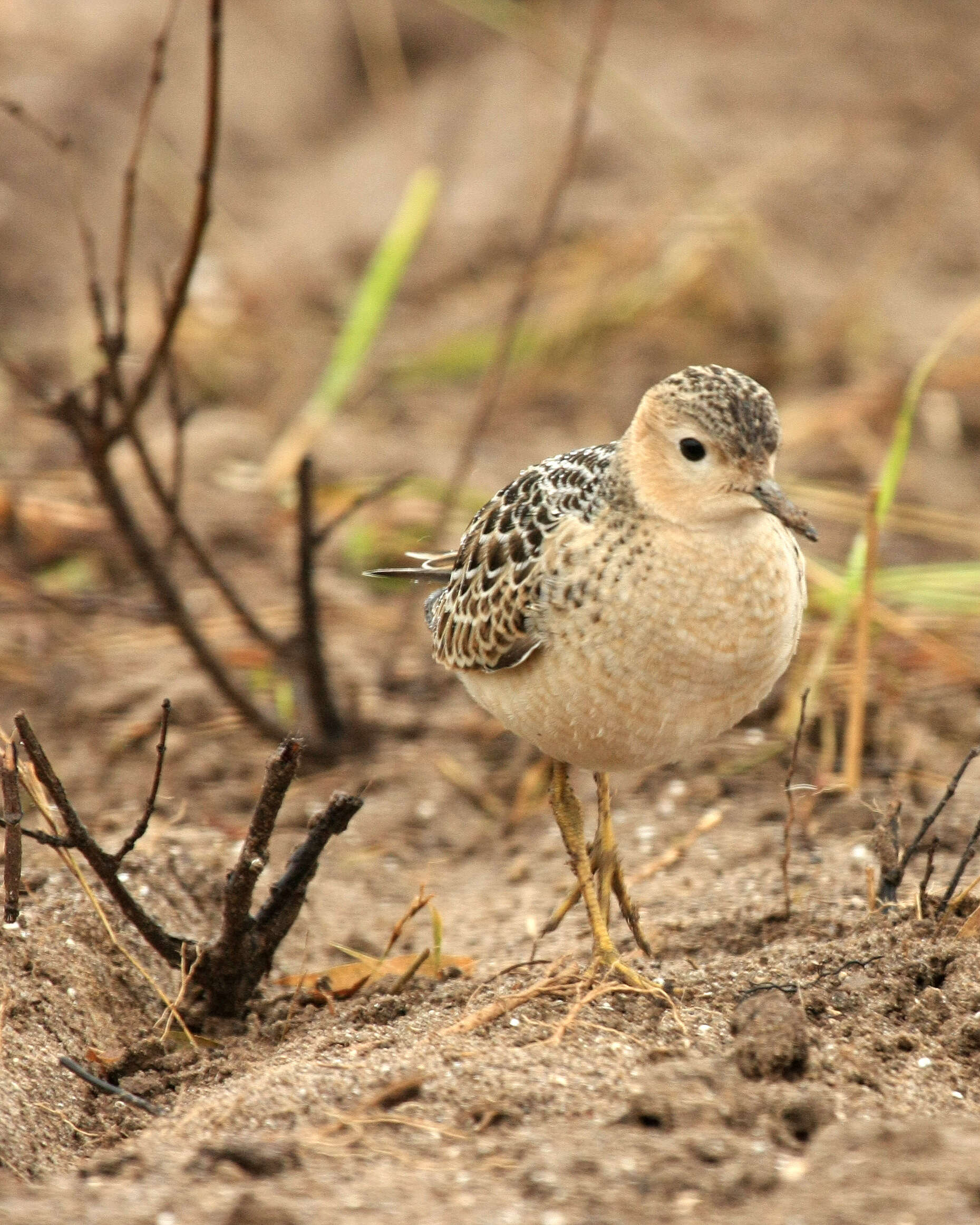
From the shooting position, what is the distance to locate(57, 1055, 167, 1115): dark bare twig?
3.50 metres

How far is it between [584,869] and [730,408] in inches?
53.4

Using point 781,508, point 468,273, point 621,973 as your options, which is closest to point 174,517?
point 621,973

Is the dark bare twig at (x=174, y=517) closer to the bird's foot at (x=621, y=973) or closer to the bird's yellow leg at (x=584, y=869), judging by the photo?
the bird's yellow leg at (x=584, y=869)

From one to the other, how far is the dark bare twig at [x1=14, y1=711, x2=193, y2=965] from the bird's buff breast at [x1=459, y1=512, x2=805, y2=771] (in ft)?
3.61

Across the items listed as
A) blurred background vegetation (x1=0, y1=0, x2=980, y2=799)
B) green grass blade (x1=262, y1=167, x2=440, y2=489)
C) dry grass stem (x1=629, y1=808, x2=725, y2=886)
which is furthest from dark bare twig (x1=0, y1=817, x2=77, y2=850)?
green grass blade (x1=262, y1=167, x2=440, y2=489)

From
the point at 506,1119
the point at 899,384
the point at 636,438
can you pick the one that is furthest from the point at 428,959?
the point at 899,384

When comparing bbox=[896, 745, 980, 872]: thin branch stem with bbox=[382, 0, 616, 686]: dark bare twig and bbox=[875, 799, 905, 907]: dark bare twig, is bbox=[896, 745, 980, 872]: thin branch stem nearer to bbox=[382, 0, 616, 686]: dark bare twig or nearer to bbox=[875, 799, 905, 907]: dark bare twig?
bbox=[875, 799, 905, 907]: dark bare twig

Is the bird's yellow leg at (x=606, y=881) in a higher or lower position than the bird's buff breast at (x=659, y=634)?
lower

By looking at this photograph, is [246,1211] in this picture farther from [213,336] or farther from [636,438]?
[213,336]

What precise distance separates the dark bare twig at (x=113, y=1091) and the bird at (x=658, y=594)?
1163mm

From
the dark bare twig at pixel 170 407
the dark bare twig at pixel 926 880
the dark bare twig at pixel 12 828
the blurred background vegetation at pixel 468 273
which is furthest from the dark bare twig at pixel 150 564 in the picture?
the dark bare twig at pixel 926 880

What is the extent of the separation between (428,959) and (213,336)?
236 inches

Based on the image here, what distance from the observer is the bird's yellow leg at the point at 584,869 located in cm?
393

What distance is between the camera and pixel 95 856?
3.79 m
